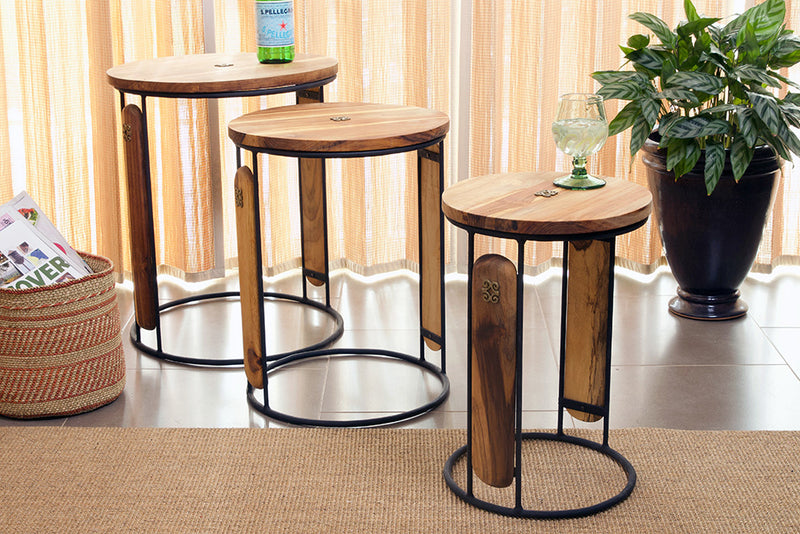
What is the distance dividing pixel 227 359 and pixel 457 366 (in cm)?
57

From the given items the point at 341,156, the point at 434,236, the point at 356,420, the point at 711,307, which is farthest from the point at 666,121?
the point at 356,420

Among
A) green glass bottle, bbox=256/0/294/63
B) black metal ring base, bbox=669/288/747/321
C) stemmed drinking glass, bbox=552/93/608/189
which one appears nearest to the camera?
stemmed drinking glass, bbox=552/93/608/189

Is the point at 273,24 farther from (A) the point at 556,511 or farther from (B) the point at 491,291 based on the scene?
(A) the point at 556,511

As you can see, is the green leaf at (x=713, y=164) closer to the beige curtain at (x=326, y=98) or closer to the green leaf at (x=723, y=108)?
the green leaf at (x=723, y=108)

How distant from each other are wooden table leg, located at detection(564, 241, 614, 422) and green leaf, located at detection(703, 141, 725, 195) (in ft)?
2.46

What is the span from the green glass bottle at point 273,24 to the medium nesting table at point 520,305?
758mm

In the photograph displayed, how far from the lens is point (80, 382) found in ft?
7.38

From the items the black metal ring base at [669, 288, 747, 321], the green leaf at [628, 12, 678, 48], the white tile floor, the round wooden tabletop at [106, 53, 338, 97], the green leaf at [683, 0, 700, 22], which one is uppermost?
the green leaf at [683, 0, 700, 22]

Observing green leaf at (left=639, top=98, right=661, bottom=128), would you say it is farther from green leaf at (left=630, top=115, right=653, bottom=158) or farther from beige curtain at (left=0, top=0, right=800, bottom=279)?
beige curtain at (left=0, top=0, right=800, bottom=279)

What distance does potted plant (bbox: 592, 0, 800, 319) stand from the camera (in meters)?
2.51

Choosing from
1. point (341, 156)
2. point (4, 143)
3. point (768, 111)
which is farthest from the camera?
point (4, 143)

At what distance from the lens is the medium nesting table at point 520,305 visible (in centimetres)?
165

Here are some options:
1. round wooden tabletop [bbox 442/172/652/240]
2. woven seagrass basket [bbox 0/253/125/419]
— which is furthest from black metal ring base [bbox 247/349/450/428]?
round wooden tabletop [bbox 442/172/652/240]

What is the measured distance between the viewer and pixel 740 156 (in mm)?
2510
